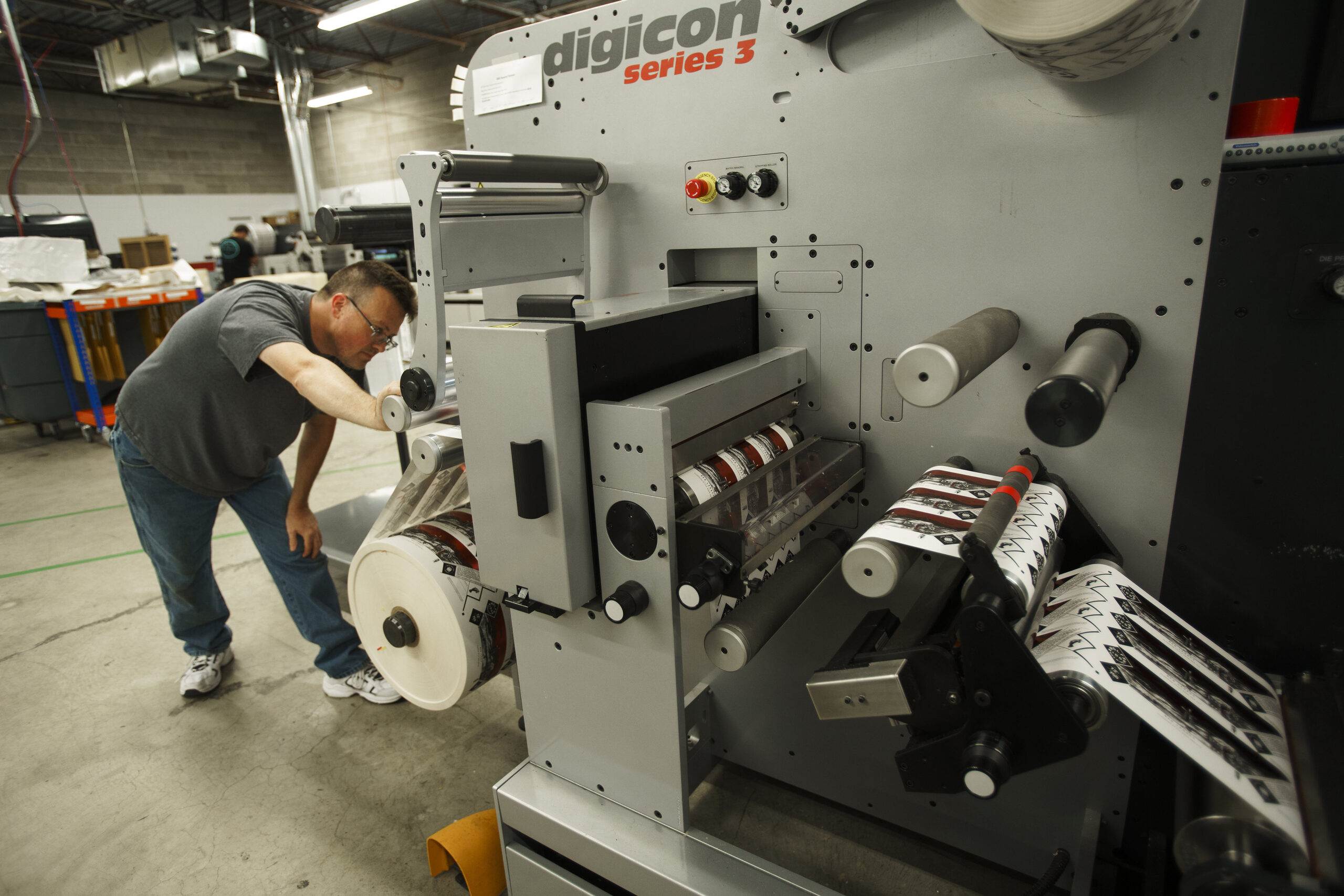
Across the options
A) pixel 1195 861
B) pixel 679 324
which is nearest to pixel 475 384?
pixel 679 324

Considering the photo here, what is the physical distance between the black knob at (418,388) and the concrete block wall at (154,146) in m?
10.5

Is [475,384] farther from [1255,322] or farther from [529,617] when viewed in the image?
[1255,322]

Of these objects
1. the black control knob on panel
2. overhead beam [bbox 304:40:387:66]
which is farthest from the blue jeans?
overhead beam [bbox 304:40:387:66]

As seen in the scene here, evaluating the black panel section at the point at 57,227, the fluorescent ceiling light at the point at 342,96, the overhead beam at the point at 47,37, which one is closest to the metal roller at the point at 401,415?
the black panel section at the point at 57,227

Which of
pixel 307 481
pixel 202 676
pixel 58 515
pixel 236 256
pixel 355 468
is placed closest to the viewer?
pixel 307 481

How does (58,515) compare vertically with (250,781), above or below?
above

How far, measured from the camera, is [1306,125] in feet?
3.61

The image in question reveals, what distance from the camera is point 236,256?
5.46 metres

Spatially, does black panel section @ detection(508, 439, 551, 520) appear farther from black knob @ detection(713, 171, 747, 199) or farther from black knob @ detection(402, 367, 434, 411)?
black knob @ detection(713, 171, 747, 199)

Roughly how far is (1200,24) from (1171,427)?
59cm

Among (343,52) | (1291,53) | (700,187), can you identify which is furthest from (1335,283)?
(343,52)

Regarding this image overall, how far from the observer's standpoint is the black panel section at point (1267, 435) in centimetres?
105

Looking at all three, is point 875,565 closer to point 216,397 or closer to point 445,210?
point 445,210

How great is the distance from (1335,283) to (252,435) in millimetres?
2297
